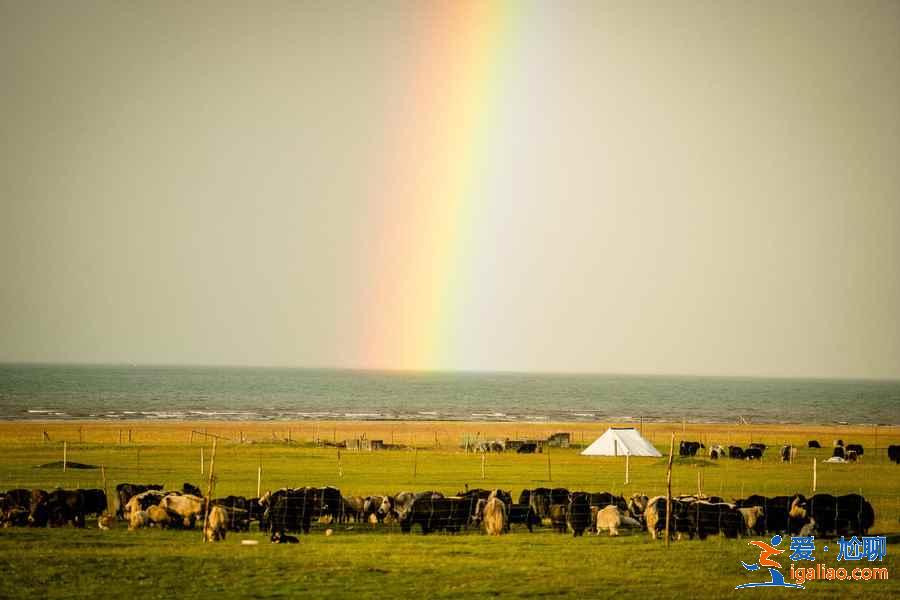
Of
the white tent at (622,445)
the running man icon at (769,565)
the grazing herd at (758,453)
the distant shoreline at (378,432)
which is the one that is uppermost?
the white tent at (622,445)

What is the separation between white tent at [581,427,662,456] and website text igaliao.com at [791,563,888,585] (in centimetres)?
3001

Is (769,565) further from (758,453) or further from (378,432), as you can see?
(378,432)

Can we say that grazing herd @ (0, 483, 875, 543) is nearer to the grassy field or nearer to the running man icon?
the grassy field

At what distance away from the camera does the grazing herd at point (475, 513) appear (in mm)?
28938

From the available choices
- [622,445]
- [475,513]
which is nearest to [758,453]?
[622,445]

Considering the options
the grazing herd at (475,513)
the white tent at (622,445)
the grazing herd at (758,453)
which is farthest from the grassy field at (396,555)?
the grazing herd at (758,453)

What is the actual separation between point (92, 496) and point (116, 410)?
100 metres

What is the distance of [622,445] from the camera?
5462cm

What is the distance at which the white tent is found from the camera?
54.3 metres

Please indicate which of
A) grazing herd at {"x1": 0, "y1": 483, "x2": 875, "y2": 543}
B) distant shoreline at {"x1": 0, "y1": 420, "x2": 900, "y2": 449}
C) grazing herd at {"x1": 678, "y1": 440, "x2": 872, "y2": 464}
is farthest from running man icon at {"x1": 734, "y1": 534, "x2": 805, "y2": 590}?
distant shoreline at {"x1": 0, "y1": 420, "x2": 900, "y2": 449}

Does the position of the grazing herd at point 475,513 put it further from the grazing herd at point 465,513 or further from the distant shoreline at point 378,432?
the distant shoreline at point 378,432

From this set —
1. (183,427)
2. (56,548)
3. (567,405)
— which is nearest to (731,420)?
(567,405)

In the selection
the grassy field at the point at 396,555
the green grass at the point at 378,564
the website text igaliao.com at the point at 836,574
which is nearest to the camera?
the green grass at the point at 378,564

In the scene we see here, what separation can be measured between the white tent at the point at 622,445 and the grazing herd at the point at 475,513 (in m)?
22.9
